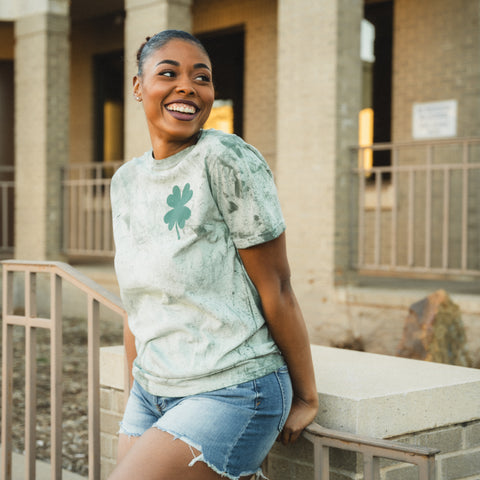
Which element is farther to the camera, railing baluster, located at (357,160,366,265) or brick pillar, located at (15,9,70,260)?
brick pillar, located at (15,9,70,260)

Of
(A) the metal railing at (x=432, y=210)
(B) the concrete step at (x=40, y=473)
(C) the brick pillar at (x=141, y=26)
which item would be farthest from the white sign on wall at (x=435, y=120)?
(B) the concrete step at (x=40, y=473)

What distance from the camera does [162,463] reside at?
1.72m

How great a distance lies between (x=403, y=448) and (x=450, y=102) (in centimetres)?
791

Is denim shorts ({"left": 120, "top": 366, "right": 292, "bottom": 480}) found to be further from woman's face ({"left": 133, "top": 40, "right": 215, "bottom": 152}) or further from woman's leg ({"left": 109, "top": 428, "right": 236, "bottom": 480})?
woman's face ({"left": 133, "top": 40, "right": 215, "bottom": 152})

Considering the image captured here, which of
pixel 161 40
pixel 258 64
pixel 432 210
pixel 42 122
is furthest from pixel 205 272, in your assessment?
pixel 258 64

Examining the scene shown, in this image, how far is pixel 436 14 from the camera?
934 cm

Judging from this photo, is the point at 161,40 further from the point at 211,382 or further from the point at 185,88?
the point at 211,382

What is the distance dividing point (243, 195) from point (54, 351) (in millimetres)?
1354

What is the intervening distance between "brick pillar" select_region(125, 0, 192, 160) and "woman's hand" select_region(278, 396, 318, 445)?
7.49 m

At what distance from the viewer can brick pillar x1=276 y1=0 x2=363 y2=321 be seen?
306 inches

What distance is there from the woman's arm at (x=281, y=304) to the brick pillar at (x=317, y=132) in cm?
598

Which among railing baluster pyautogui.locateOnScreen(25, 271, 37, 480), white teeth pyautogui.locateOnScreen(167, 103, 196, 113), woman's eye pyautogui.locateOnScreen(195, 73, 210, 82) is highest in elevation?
woman's eye pyautogui.locateOnScreen(195, 73, 210, 82)

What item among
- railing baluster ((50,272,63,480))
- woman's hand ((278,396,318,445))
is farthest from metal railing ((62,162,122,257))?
woman's hand ((278,396,318,445))

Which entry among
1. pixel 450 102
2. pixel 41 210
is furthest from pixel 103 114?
pixel 450 102
